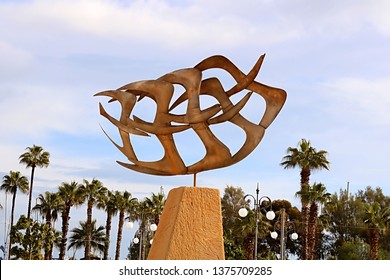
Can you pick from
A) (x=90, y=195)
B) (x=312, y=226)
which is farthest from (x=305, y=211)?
(x=90, y=195)

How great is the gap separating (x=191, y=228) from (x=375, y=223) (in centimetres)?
1963

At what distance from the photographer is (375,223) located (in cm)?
3062

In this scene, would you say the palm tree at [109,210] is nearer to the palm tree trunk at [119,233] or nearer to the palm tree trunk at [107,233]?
the palm tree trunk at [107,233]

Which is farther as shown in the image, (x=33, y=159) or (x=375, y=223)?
(x=33, y=159)

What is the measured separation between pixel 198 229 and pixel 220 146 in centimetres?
173

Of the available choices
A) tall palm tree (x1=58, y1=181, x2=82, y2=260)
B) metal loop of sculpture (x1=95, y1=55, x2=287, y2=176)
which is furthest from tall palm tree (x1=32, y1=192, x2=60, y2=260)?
metal loop of sculpture (x1=95, y1=55, x2=287, y2=176)

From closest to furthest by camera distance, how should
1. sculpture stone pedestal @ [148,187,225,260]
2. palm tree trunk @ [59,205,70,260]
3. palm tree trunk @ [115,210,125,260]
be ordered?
sculpture stone pedestal @ [148,187,225,260] < palm tree trunk @ [59,205,70,260] < palm tree trunk @ [115,210,125,260]

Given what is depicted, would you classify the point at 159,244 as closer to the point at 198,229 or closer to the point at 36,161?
the point at 198,229

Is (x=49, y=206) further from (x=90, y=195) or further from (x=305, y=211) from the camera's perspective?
(x=305, y=211)

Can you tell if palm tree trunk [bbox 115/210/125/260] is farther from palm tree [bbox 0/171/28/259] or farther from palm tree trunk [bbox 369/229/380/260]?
palm tree trunk [bbox 369/229/380/260]

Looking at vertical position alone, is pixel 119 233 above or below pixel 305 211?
below

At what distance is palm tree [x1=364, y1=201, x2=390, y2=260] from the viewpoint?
30.5m

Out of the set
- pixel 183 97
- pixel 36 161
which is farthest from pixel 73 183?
pixel 183 97

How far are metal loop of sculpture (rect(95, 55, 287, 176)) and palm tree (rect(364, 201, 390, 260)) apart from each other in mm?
18472
